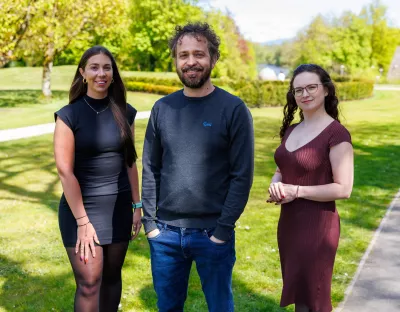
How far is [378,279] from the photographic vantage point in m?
4.95

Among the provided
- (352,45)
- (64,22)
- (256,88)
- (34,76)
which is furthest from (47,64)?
(352,45)

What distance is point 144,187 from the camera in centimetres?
303

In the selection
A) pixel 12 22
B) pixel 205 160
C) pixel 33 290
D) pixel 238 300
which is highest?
pixel 12 22

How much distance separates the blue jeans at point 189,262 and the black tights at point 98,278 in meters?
0.41

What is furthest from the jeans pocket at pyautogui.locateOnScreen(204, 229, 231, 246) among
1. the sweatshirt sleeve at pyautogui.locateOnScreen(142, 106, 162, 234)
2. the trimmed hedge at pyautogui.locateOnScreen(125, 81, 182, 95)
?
the trimmed hedge at pyautogui.locateOnScreen(125, 81, 182, 95)

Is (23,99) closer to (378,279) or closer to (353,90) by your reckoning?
(353,90)

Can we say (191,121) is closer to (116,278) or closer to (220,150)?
(220,150)

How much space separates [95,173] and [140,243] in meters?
3.20

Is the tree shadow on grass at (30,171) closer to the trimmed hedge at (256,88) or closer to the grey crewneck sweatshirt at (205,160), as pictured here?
the grey crewneck sweatshirt at (205,160)

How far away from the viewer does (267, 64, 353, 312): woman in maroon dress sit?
2.92m

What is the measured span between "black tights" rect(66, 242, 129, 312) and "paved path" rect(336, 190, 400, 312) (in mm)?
2122

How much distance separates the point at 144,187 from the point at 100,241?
52 centimetres

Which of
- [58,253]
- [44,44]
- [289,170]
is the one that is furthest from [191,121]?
[44,44]

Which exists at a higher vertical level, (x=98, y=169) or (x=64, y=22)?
(x=64, y=22)
